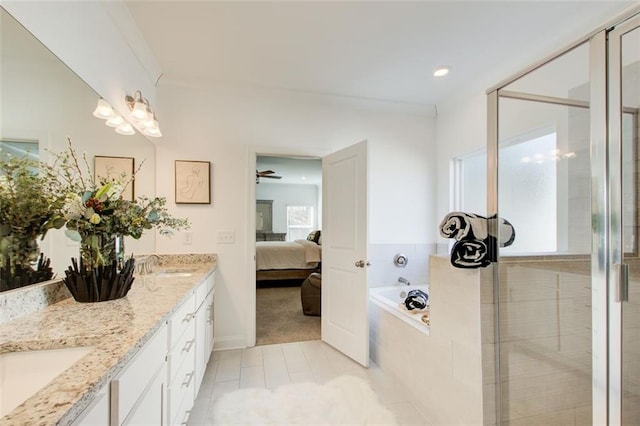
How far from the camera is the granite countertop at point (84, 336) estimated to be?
0.57 m

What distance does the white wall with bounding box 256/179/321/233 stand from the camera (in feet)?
29.3

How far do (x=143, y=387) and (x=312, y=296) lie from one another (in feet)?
8.87

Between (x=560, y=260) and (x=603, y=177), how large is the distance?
1.93ft

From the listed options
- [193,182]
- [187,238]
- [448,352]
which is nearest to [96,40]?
[193,182]

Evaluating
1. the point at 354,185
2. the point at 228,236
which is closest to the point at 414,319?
the point at 354,185

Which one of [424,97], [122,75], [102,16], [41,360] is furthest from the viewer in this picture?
[424,97]

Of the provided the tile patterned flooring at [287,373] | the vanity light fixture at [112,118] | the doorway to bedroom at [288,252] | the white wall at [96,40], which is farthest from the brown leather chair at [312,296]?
the white wall at [96,40]

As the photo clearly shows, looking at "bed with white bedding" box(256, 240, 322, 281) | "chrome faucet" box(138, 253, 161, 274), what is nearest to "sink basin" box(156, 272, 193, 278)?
"chrome faucet" box(138, 253, 161, 274)

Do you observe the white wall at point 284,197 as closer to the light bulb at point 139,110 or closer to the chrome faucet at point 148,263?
the chrome faucet at point 148,263

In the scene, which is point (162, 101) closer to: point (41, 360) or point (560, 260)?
point (41, 360)

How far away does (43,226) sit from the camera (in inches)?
45.9

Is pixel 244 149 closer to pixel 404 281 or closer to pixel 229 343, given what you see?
pixel 229 343

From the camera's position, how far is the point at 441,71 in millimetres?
2549

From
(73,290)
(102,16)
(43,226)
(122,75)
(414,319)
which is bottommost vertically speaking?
(414,319)
